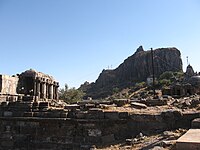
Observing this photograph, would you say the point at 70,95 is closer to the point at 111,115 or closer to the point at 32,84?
the point at 32,84

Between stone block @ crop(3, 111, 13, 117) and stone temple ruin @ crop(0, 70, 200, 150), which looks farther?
stone block @ crop(3, 111, 13, 117)

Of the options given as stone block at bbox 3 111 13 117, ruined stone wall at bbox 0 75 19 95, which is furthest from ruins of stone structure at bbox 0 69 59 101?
stone block at bbox 3 111 13 117

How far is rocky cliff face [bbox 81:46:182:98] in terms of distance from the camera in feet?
290

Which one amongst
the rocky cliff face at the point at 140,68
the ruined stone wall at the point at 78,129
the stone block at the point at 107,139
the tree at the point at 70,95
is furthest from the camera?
the rocky cliff face at the point at 140,68

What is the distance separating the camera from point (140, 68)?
3593 inches

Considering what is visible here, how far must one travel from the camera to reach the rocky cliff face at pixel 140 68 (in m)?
88.5

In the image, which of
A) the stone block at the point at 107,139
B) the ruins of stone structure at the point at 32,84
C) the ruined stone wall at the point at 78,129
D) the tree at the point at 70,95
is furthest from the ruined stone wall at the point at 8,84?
the tree at the point at 70,95

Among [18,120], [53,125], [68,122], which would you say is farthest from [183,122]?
[18,120]

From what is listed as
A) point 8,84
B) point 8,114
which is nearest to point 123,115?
point 8,114

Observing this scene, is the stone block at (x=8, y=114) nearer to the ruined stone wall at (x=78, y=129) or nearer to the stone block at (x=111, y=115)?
the ruined stone wall at (x=78, y=129)

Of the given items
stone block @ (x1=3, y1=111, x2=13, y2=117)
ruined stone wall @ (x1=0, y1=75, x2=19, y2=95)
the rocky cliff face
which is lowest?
stone block @ (x1=3, y1=111, x2=13, y2=117)

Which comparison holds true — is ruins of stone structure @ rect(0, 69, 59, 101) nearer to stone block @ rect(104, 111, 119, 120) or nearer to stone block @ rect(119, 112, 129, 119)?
stone block @ rect(104, 111, 119, 120)

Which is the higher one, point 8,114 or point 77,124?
point 8,114

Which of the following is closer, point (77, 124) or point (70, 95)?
point (77, 124)
